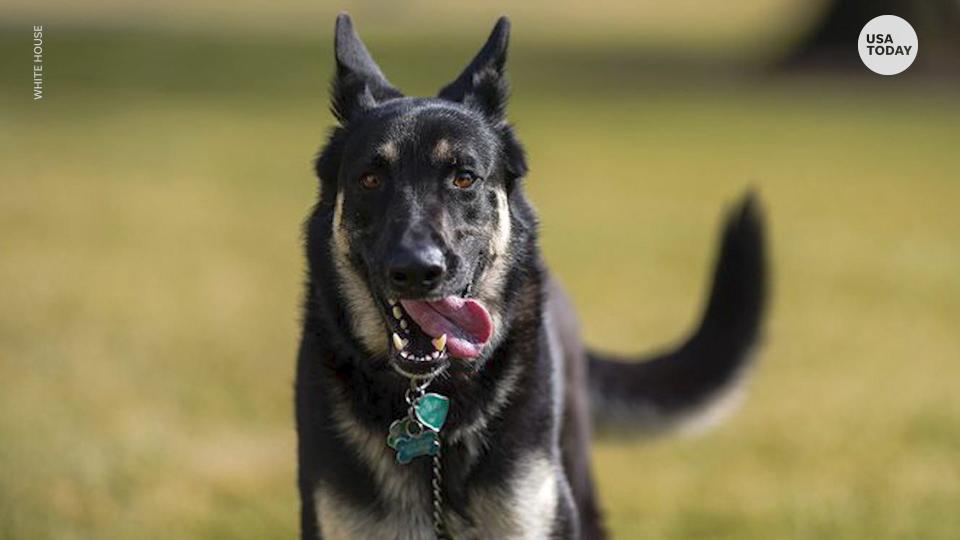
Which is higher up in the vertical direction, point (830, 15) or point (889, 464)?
point (830, 15)

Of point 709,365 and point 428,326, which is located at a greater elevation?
point 428,326

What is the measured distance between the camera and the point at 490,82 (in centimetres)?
418

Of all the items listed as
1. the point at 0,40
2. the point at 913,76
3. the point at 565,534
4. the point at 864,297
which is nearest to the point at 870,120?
the point at 913,76

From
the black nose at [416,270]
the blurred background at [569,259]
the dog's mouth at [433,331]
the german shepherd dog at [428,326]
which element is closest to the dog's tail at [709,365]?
the blurred background at [569,259]

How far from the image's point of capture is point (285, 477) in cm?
657

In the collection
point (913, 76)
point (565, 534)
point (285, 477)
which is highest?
point (913, 76)

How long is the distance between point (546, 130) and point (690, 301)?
10.4 m

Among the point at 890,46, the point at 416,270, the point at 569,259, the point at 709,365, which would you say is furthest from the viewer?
the point at 890,46

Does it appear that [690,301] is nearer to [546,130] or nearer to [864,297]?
[864,297]

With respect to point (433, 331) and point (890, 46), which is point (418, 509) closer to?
point (433, 331)

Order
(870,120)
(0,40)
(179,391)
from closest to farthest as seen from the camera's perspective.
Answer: (179,391)
(870,120)
(0,40)

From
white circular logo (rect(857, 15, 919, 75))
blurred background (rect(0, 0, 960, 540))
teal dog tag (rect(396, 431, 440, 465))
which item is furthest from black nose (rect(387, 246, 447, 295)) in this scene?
white circular logo (rect(857, 15, 919, 75))

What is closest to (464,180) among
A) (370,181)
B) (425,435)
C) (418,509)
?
(370,181)

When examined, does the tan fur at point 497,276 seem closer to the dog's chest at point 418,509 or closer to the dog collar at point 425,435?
the dog collar at point 425,435
